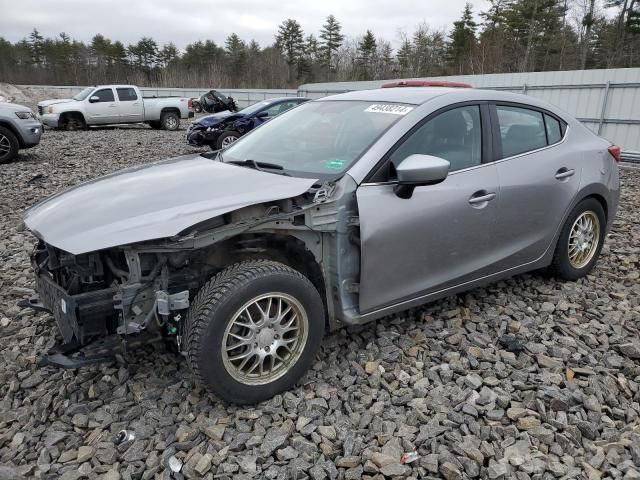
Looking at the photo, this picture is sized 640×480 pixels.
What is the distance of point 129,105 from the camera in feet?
60.2

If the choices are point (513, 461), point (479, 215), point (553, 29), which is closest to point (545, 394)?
point (513, 461)

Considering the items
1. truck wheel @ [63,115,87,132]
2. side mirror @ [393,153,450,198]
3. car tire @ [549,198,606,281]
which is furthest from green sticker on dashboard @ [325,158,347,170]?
truck wheel @ [63,115,87,132]

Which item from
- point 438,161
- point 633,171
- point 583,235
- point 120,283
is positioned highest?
point 438,161

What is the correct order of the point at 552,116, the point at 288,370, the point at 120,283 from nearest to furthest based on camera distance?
the point at 120,283
the point at 288,370
the point at 552,116

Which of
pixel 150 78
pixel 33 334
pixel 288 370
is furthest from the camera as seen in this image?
pixel 150 78

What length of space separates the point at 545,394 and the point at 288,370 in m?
1.44

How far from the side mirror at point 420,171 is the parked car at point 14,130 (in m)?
9.67

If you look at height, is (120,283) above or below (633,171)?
above

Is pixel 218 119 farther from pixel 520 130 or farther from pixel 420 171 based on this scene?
pixel 420 171

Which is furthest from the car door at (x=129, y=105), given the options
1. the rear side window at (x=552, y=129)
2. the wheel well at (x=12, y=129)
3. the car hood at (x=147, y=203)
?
the rear side window at (x=552, y=129)

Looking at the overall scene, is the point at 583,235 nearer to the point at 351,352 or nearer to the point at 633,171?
the point at 351,352

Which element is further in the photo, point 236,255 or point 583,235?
point 583,235

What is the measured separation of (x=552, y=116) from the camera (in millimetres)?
3945

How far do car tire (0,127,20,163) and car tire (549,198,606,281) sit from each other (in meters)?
10.1
